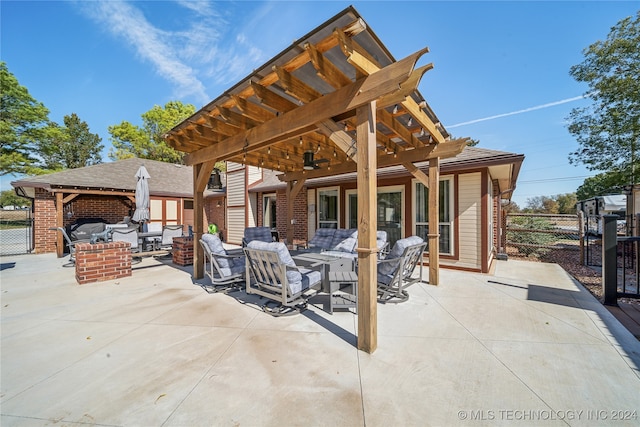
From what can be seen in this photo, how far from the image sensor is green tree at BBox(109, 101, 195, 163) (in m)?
25.4

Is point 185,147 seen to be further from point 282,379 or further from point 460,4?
point 460,4

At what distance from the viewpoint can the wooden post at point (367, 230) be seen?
2562 millimetres

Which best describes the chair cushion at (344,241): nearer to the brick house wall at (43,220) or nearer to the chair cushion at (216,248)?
the chair cushion at (216,248)

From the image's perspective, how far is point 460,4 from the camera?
5.68 metres

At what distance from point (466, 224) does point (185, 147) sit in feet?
23.3

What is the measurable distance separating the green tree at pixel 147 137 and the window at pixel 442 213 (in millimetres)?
26238

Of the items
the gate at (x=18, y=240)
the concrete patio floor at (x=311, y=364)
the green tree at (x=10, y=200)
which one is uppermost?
the green tree at (x=10, y=200)

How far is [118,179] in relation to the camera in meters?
10.9

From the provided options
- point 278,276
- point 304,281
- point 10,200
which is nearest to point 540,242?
point 304,281

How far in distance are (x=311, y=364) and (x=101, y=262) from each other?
5449 millimetres

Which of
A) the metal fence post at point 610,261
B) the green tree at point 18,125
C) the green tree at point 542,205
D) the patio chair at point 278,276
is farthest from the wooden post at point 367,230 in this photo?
the green tree at point 542,205

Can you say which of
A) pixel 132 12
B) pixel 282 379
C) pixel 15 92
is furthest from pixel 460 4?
pixel 15 92

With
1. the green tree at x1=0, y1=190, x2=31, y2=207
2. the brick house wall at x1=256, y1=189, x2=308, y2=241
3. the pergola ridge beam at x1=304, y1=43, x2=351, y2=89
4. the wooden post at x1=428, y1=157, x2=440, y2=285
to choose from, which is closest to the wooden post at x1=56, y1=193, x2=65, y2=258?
the brick house wall at x1=256, y1=189, x2=308, y2=241

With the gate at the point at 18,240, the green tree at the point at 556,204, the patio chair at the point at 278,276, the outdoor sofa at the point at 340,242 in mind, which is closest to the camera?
the patio chair at the point at 278,276
